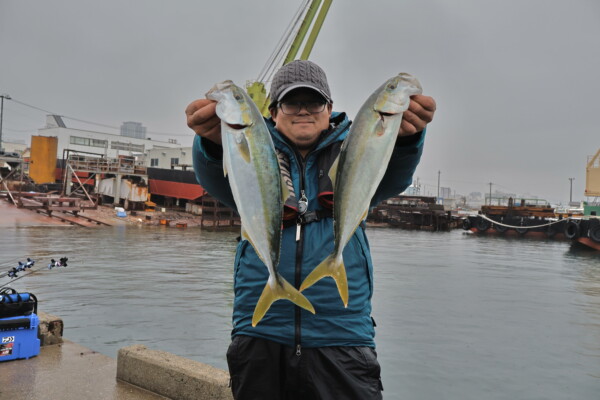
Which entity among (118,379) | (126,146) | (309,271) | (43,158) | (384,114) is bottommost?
(118,379)

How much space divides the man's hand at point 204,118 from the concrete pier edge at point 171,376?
3141 millimetres

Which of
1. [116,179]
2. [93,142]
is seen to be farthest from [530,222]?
[93,142]

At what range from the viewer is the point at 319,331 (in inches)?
102

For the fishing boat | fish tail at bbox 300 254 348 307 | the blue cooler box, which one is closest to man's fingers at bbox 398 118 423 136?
fish tail at bbox 300 254 348 307

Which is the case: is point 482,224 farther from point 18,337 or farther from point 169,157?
point 18,337

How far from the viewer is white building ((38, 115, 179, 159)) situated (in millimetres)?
77863

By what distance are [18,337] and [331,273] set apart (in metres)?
5.33

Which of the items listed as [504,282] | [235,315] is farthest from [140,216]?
[235,315]

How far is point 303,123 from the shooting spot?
2.86 m

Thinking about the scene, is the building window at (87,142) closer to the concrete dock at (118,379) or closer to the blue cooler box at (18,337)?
the blue cooler box at (18,337)

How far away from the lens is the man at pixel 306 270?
8.53 ft

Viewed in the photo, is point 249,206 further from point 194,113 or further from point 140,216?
A: point 140,216

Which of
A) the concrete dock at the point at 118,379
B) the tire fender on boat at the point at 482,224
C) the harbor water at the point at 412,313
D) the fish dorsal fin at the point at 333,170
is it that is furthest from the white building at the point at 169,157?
the fish dorsal fin at the point at 333,170

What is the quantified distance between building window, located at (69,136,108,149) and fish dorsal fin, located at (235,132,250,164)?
276ft
